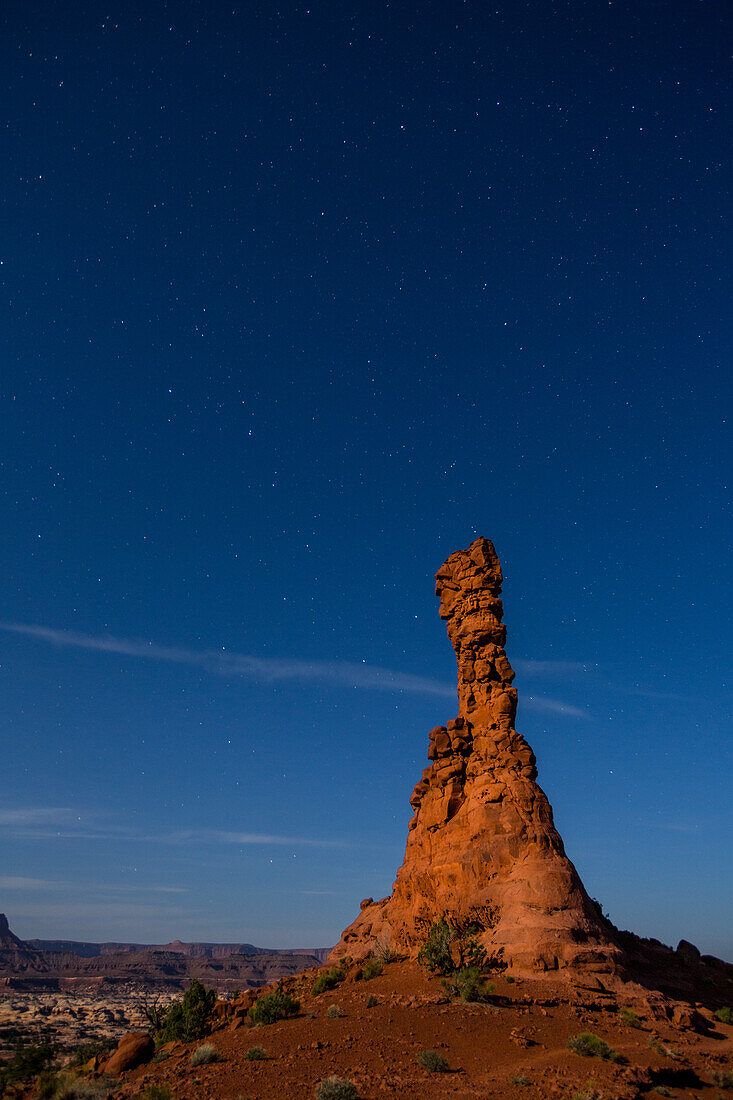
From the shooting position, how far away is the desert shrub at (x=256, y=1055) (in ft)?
52.3

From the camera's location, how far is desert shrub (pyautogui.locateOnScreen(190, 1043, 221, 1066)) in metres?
16.3

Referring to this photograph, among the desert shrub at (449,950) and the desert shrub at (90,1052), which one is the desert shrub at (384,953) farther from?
the desert shrub at (90,1052)

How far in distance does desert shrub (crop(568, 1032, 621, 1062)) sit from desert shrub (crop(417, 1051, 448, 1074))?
3.24 metres

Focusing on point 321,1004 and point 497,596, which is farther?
point 497,596

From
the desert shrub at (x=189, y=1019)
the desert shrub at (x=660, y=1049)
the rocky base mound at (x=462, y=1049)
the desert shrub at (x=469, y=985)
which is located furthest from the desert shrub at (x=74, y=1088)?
the desert shrub at (x=660, y=1049)

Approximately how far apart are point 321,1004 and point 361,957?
287 inches

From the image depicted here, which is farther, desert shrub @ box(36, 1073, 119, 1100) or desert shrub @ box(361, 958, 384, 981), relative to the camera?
desert shrub @ box(361, 958, 384, 981)

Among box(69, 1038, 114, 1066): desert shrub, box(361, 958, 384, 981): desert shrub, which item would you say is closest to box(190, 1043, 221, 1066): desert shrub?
box(361, 958, 384, 981): desert shrub

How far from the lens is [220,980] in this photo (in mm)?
136000

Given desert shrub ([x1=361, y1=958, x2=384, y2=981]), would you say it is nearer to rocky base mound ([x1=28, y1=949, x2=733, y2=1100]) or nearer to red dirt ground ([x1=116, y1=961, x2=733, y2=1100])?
rocky base mound ([x1=28, y1=949, x2=733, y2=1100])

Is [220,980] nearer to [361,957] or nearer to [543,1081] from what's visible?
[361,957]

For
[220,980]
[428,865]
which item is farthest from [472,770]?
[220,980]

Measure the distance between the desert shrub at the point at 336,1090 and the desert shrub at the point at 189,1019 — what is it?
9.81 m

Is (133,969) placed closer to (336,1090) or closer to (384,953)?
(384,953)
